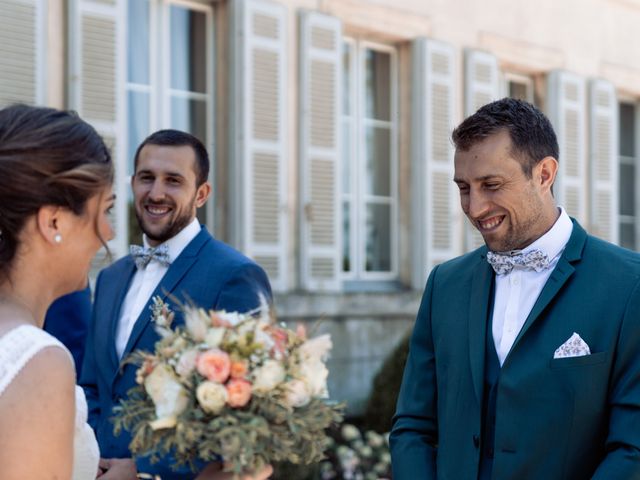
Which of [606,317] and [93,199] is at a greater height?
[93,199]

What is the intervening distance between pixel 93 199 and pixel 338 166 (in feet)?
23.0

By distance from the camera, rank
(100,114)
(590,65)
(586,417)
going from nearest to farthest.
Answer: (586,417)
(100,114)
(590,65)

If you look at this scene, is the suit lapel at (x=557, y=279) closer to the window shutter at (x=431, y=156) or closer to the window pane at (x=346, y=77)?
the window pane at (x=346, y=77)

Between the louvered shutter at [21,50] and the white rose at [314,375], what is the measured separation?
5196 mm

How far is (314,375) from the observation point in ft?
7.55

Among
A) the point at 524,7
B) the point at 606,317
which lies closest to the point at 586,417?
the point at 606,317

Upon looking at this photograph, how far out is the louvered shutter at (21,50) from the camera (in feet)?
22.9

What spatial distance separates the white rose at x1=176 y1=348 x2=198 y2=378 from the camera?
2.24 metres

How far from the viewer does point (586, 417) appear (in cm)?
274

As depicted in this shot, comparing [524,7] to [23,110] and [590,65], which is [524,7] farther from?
[23,110]

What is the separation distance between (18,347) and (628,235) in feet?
39.7

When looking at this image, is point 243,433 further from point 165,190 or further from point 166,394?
point 165,190

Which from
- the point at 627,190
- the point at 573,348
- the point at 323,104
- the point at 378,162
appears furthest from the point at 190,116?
the point at 627,190

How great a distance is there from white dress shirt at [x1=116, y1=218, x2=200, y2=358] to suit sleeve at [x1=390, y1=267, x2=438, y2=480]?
3.73 ft
